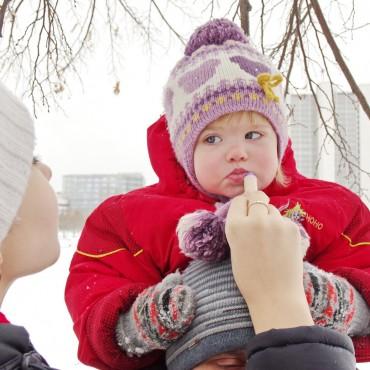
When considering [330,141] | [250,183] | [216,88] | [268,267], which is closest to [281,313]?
[268,267]

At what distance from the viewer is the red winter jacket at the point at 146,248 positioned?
1012mm

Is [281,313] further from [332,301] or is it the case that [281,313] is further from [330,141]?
[330,141]

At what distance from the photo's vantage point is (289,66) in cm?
282

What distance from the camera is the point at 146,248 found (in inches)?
43.6

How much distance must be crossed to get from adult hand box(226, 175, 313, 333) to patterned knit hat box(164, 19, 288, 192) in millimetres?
360

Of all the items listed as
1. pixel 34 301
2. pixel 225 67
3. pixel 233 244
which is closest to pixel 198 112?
pixel 225 67

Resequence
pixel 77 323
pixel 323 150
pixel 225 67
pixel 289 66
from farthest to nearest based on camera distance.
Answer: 1. pixel 323 150
2. pixel 289 66
3. pixel 225 67
4. pixel 77 323

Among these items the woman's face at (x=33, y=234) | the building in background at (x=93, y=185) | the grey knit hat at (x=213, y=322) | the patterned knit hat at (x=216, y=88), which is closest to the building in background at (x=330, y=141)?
the patterned knit hat at (x=216, y=88)

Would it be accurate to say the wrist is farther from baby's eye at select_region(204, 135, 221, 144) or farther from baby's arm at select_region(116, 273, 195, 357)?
baby's eye at select_region(204, 135, 221, 144)

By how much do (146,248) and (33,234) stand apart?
12.2 inches

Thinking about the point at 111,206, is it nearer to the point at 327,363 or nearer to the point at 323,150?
the point at 327,363

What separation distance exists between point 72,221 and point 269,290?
21.4 meters

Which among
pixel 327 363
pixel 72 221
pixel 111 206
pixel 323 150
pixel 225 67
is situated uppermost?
pixel 72 221

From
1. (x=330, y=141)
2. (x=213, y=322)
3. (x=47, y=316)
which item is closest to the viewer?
(x=213, y=322)
